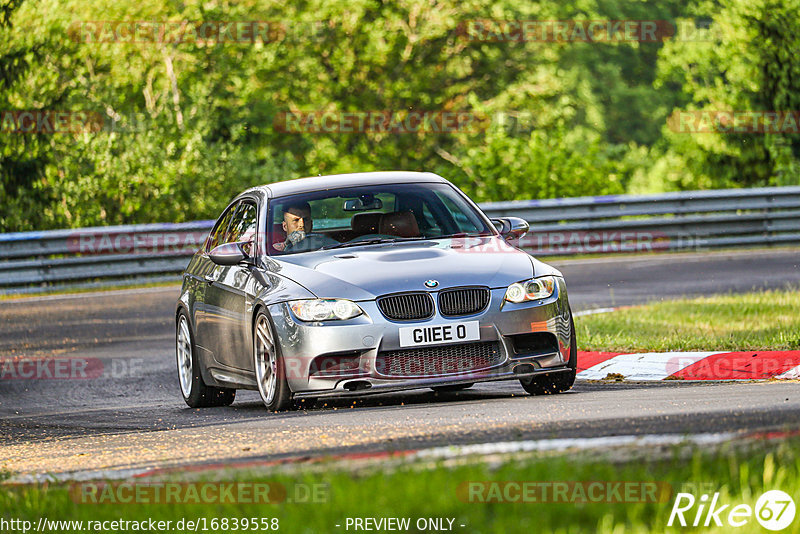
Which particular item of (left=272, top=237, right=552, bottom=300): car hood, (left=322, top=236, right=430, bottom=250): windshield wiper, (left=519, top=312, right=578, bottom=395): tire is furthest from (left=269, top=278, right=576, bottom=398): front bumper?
(left=322, top=236, right=430, bottom=250): windshield wiper

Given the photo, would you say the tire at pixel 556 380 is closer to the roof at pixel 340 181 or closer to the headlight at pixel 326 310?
the headlight at pixel 326 310

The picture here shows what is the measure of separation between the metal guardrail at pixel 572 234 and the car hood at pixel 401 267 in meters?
12.5

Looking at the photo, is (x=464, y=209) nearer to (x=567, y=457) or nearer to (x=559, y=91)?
(x=567, y=457)

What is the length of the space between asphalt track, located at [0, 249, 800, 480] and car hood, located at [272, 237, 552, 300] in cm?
77

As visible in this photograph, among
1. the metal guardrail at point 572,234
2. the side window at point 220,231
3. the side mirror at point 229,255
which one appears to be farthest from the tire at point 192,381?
the metal guardrail at point 572,234

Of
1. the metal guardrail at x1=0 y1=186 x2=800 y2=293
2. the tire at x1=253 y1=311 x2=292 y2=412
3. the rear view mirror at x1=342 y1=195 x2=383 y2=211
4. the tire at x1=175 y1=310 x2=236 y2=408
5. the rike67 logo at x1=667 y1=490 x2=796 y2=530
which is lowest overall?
the metal guardrail at x1=0 y1=186 x2=800 y2=293

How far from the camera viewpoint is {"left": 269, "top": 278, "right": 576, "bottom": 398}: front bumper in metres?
8.77

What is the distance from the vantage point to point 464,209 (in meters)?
10.4

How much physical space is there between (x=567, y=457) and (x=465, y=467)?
0.42 m

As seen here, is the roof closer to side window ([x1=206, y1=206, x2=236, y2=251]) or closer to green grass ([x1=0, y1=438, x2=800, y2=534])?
side window ([x1=206, y1=206, x2=236, y2=251])

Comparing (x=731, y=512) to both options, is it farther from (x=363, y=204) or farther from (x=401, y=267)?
(x=363, y=204)

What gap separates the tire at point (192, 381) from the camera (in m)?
10.8

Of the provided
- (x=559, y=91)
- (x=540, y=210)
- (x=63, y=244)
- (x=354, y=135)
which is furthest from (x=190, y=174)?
(x=559, y=91)

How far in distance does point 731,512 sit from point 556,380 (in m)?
5.14
